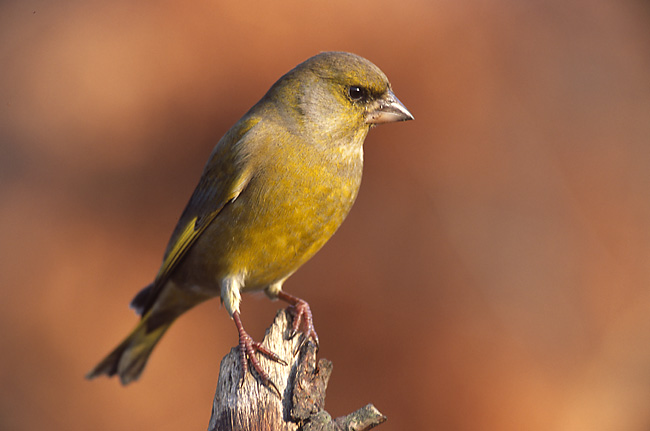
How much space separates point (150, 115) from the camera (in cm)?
596

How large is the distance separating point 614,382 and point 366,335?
87.5 inches

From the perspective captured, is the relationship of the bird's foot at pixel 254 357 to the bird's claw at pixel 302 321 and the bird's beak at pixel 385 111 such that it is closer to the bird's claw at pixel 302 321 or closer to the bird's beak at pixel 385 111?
the bird's claw at pixel 302 321

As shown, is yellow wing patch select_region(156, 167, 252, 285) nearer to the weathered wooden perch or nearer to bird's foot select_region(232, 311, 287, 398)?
bird's foot select_region(232, 311, 287, 398)

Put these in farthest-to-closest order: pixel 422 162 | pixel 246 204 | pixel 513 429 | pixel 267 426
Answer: pixel 422 162 → pixel 513 429 → pixel 246 204 → pixel 267 426

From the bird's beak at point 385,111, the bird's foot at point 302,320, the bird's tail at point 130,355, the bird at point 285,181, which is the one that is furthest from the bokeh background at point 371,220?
the bird's beak at point 385,111

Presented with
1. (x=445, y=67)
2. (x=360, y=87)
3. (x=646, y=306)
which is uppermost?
(x=445, y=67)

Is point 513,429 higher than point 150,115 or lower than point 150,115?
lower

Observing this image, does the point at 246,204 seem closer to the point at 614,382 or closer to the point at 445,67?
the point at 445,67

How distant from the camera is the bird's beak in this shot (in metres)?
3.46

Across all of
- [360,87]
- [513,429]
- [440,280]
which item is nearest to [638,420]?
[513,429]

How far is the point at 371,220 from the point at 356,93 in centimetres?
234

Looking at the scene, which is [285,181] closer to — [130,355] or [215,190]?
[215,190]

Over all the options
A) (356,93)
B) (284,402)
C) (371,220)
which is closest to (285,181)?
(356,93)

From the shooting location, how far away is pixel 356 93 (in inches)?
137
